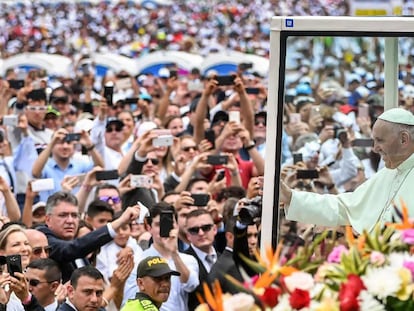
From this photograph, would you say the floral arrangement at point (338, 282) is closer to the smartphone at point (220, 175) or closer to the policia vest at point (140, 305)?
the policia vest at point (140, 305)

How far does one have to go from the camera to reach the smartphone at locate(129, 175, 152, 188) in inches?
439

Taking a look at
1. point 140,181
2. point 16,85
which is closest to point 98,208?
point 140,181

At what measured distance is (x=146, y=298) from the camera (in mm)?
7941

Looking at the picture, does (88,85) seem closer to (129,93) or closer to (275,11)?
(129,93)

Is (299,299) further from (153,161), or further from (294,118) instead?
(294,118)

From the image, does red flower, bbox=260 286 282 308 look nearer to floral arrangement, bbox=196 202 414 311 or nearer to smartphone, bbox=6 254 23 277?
floral arrangement, bbox=196 202 414 311

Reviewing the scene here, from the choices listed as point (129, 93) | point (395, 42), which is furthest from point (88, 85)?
point (395, 42)

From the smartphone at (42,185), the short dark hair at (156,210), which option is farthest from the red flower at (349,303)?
the smartphone at (42,185)

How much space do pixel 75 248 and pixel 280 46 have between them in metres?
3.46

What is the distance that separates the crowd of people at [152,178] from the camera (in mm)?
8289

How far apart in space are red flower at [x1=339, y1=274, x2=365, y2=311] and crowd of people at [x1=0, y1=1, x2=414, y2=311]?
53cm

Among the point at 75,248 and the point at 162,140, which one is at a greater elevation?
the point at 162,140

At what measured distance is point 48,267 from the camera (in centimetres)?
858

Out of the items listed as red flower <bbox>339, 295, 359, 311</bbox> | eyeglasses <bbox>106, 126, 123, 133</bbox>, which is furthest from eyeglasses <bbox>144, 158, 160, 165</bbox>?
red flower <bbox>339, 295, 359, 311</bbox>
